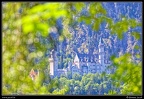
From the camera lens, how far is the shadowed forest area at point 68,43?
1646 mm

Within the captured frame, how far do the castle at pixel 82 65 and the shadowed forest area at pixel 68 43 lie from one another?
53 millimetres

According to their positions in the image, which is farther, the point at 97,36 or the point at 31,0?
the point at 97,36

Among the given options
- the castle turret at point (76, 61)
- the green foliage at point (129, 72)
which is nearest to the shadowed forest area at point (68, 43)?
the green foliage at point (129, 72)

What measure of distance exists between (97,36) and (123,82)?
18.2 inches

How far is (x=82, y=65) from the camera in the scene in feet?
7.28

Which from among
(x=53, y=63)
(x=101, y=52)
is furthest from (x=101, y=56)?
(x=53, y=63)

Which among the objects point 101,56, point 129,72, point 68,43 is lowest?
point 129,72

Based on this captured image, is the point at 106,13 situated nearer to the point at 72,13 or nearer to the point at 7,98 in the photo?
the point at 72,13

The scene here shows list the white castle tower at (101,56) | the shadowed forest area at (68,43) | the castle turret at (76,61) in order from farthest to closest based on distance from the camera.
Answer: the castle turret at (76,61)
the white castle tower at (101,56)
the shadowed forest area at (68,43)

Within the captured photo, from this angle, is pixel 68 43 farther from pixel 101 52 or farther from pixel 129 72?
pixel 129 72

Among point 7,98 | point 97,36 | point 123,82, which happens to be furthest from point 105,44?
point 7,98

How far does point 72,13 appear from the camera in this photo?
1733 mm

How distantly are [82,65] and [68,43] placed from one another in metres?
0.25

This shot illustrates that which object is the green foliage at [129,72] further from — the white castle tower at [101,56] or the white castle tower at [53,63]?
the white castle tower at [53,63]
